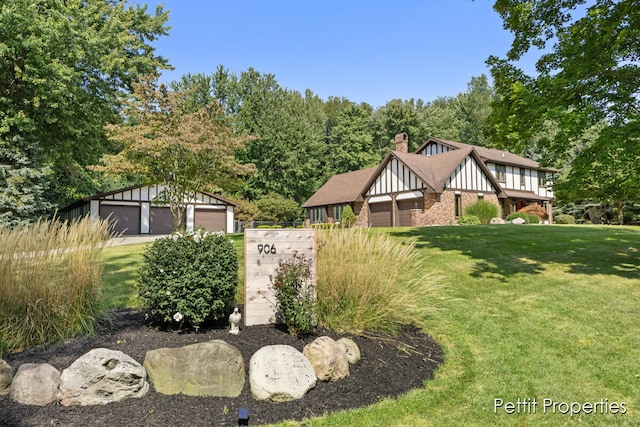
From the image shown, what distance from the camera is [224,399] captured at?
3410mm

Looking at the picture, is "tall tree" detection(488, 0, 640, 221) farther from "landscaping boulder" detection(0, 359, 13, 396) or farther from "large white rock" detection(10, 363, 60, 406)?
"landscaping boulder" detection(0, 359, 13, 396)

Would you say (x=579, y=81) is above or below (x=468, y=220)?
above

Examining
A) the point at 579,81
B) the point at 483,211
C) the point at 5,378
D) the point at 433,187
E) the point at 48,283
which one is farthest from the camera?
the point at 483,211

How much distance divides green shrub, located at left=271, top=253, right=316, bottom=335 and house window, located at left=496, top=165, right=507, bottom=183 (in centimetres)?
2661

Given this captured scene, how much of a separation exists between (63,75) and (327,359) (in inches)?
605

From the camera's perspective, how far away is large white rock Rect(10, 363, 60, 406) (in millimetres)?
3213

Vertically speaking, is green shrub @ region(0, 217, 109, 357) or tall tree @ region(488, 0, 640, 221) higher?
tall tree @ region(488, 0, 640, 221)

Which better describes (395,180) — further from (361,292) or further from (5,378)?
(5,378)

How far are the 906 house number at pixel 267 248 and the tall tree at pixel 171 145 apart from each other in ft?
24.4

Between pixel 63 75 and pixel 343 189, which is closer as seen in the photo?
pixel 63 75

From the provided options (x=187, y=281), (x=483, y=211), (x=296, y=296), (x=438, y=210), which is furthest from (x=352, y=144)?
(x=187, y=281)

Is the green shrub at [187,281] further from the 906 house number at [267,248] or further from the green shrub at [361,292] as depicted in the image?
the green shrub at [361,292]

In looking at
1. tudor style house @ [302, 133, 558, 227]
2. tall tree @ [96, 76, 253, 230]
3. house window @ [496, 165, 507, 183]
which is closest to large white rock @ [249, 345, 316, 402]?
tall tree @ [96, 76, 253, 230]

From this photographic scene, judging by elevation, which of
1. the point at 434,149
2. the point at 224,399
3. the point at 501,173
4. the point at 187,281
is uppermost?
the point at 434,149
